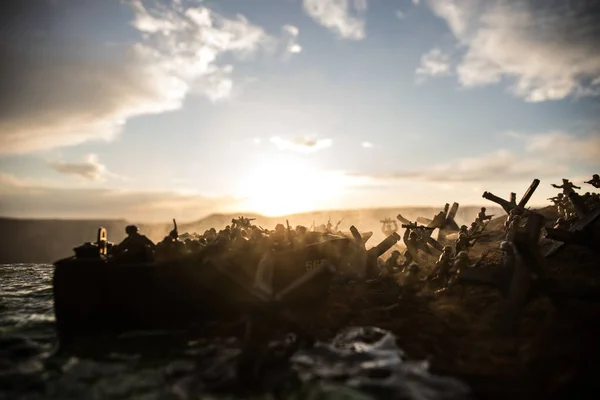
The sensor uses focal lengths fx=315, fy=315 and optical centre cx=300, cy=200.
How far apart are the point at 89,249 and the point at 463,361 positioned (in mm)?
10497

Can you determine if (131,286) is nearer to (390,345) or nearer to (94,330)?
(94,330)

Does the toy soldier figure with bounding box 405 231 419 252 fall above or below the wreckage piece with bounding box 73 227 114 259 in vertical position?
below

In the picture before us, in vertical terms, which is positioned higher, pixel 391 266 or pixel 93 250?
pixel 93 250

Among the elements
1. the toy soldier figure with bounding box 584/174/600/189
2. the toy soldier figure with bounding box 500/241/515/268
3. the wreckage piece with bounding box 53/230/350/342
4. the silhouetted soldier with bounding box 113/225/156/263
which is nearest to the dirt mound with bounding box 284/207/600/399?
the toy soldier figure with bounding box 500/241/515/268

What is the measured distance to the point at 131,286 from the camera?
8.12 m

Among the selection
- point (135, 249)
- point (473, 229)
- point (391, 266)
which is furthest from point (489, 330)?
point (473, 229)

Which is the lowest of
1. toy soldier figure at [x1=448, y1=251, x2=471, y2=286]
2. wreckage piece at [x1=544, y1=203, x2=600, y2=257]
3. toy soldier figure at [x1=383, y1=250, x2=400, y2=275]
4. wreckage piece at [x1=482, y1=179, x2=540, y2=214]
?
toy soldier figure at [x1=383, y1=250, x2=400, y2=275]

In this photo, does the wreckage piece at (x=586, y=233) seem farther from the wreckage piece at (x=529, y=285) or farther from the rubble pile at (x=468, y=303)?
the wreckage piece at (x=529, y=285)

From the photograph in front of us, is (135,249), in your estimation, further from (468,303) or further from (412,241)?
(412,241)

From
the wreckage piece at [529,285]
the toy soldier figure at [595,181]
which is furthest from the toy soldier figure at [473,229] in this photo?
the wreckage piece at [529,285]

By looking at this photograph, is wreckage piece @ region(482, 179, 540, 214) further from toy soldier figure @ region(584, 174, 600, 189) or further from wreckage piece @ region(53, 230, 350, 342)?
wreckage piece @ region(53, 230, 350, 342)

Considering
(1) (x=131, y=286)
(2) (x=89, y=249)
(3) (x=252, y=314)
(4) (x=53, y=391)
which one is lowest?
(4) (x=53, y=391)

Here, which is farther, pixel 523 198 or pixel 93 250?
pixel 523 198

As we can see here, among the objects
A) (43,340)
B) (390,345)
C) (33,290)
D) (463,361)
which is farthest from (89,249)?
(463,361)
